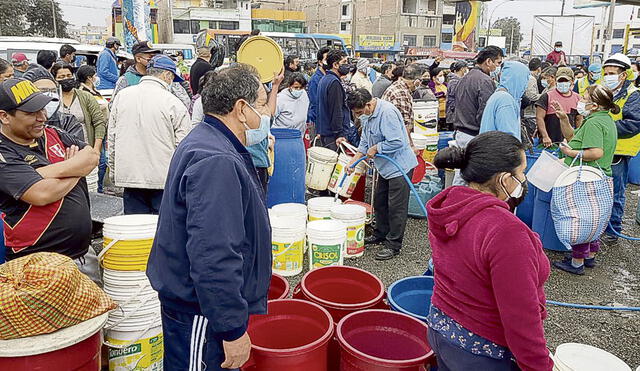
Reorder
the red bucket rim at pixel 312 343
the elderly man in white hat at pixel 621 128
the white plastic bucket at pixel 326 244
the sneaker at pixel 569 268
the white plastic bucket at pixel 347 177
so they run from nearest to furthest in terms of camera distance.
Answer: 1. the red bucket rim at pixel 312 343
2. the white plastic bucket at pixel 326 244
3. the sneaker at pixel 569 268
4. the elderly man in white hat at pixel 621 128
5. the white plastic bucket at pixel 347 177

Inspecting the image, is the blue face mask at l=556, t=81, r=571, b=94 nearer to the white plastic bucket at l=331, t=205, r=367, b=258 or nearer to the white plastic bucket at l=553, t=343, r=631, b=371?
the white plastic bucket at l=331, t=205, r=367, b=258

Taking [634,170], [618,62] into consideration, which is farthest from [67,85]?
[634,170]

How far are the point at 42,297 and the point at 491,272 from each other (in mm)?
1799

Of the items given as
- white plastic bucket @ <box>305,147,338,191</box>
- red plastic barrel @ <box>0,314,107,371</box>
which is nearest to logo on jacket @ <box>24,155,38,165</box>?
red plastic barrel @ <box>0,314,107,371</box>

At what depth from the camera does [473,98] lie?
17.8ft

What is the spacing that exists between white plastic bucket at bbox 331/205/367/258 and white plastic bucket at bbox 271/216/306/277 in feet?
1.46

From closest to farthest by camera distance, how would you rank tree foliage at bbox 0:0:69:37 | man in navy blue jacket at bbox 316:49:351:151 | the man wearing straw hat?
the man wearing straw hat, man in navy blue jacket at bbox 316:49:351:151, tree foliage at bbox 0:0:69:37

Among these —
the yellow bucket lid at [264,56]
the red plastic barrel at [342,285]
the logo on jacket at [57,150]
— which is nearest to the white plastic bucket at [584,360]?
the red plastic barrel at [342,285]

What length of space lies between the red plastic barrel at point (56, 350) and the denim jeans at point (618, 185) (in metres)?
5.45

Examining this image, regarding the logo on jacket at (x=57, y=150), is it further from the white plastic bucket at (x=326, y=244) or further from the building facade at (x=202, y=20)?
the building facade at (x=202, y=20)

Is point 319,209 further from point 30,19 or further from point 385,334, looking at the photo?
point 30,19

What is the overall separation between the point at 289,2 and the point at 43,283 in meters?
73.8

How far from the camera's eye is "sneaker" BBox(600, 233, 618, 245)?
545 cm

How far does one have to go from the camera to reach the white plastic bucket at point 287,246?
14.2 feet
